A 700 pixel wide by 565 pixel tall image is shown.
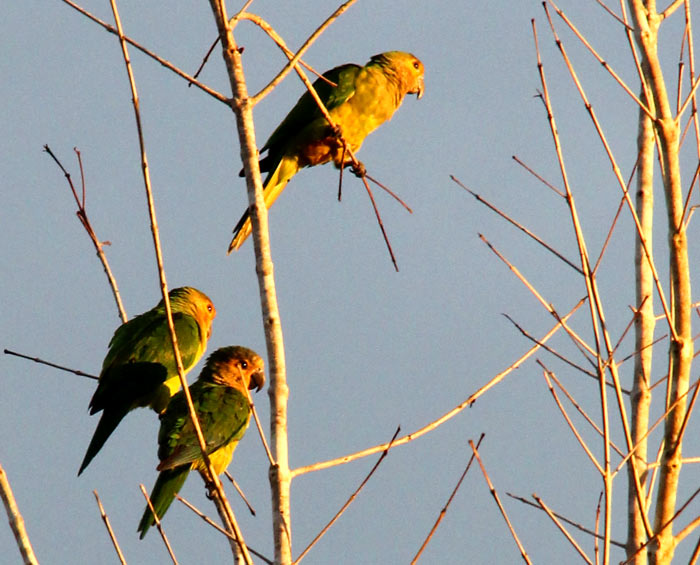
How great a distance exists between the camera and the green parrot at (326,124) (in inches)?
257

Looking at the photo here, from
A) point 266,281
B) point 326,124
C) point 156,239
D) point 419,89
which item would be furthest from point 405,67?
point 156,239

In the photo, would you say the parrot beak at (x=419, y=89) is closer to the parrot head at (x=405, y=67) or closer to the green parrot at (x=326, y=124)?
the parrot head at (x=405, y=67)

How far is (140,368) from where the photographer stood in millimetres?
5938

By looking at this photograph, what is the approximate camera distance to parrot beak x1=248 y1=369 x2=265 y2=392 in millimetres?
6547

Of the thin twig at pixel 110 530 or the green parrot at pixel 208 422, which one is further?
the green parrot at pixel 208 422

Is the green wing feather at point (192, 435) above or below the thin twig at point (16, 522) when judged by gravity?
above

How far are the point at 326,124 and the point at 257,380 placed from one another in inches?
76.9

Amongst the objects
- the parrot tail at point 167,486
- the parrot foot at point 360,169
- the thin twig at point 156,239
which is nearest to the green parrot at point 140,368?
the parrot tail at point 167,486

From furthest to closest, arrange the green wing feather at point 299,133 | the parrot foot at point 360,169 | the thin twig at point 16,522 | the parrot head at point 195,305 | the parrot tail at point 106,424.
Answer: the parrot head at point 195,305 < the green wing feather at point 299,133 < the parrot tail at point 106,424 < the parrot foot at point 360,169 < the thin twig at point 16,522

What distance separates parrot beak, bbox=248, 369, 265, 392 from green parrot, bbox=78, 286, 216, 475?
1.44ft

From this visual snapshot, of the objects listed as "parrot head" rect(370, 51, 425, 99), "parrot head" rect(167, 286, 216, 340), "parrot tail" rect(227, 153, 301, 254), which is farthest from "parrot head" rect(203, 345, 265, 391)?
"parrot head" rect(370, 51, 425, 99)

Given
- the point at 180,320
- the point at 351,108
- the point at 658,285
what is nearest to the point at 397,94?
the point at 351,108

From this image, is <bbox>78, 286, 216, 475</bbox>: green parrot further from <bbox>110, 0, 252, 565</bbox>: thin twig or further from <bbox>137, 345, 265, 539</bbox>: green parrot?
<bbox>110, 0, 252, 565</bbox>: thin twig

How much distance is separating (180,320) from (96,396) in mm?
849
